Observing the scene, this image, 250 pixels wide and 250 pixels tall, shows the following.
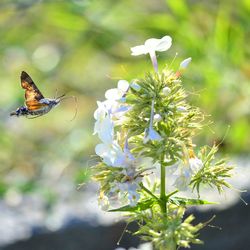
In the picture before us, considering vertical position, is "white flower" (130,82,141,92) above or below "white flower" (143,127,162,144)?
above

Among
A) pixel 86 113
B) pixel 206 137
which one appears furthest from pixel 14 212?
pixel 86 113

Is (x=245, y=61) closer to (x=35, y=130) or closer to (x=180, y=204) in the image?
(x=35, y=130)

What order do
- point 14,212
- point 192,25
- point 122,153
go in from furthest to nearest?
point 192,25, point 14,212, point 122,153

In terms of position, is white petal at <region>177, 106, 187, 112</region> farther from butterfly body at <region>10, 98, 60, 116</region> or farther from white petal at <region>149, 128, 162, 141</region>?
butterfly body at <region>10, 98, 60, 116</region>

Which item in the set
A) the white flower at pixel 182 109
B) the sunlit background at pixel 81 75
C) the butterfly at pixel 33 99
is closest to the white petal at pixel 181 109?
the white flower at pixel 182 109

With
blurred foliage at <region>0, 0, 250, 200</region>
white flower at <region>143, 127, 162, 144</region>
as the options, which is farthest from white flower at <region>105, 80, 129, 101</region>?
blurred foliage at <region>0, 0, 250, 200</region>

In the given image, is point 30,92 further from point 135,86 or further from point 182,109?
point 182,109
